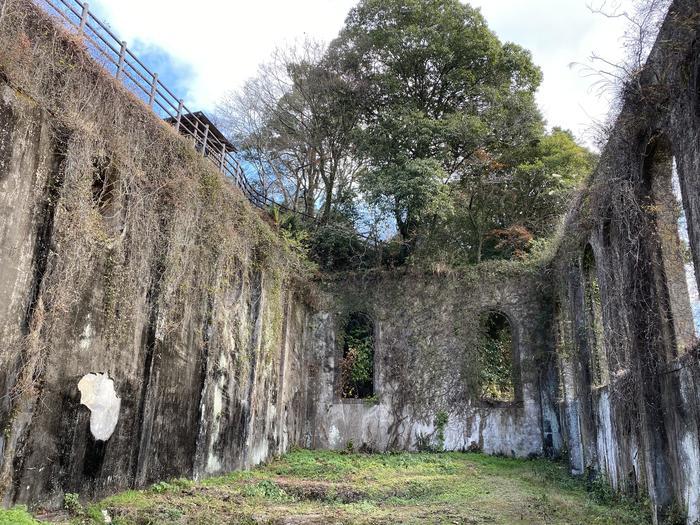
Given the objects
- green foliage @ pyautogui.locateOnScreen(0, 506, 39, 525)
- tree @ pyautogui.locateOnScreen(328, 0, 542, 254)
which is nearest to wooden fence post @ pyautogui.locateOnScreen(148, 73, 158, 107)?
green foliage @ pyautogui.locateOnScreen(0, 506, 39, 525)

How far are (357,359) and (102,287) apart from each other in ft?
29.1

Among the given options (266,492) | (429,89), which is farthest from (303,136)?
(266,492)

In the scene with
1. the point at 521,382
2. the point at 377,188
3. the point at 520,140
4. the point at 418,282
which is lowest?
the point at 521,382

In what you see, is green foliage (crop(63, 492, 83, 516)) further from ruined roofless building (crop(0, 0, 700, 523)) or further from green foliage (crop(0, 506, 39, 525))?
green foliage (crop(0, 506, 39, 525))

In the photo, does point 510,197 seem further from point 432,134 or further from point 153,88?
point 153,88

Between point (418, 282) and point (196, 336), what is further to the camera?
point (418, 282)

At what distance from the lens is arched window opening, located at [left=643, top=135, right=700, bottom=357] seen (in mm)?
6453

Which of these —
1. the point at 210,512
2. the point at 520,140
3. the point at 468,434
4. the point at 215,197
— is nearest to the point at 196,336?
the point at 215,197

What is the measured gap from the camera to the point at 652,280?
22.3 feet

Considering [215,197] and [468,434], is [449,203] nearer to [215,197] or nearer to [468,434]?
[468,434]

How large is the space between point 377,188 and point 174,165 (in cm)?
798

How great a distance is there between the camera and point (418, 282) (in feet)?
48.1

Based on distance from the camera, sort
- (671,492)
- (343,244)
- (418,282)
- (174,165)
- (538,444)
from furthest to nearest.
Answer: (343,244) < (418,282) < (538,444) < (174,165) < (671,492)

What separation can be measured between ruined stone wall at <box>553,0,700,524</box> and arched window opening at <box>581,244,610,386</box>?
0.47m
